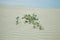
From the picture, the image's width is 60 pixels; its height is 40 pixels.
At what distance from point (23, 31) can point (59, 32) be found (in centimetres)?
43

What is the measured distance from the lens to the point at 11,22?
1.24m

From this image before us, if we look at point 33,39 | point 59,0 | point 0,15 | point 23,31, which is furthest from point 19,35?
point 59,0

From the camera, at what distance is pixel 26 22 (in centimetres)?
127

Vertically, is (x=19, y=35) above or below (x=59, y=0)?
below

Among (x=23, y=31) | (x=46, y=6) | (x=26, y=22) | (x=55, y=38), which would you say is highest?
(x=46, y=6)

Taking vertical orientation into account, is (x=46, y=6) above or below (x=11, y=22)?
above

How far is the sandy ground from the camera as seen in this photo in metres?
1.23

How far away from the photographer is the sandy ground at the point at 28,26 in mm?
1227

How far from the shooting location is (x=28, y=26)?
1263 mm

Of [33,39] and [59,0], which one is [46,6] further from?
[33,39]

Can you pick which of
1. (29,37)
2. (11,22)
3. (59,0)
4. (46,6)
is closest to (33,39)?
(29,37)

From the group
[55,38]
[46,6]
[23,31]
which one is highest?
[46,6]

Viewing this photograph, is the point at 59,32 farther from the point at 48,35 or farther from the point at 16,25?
the point at 16,25

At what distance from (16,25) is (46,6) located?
423 millimetres
